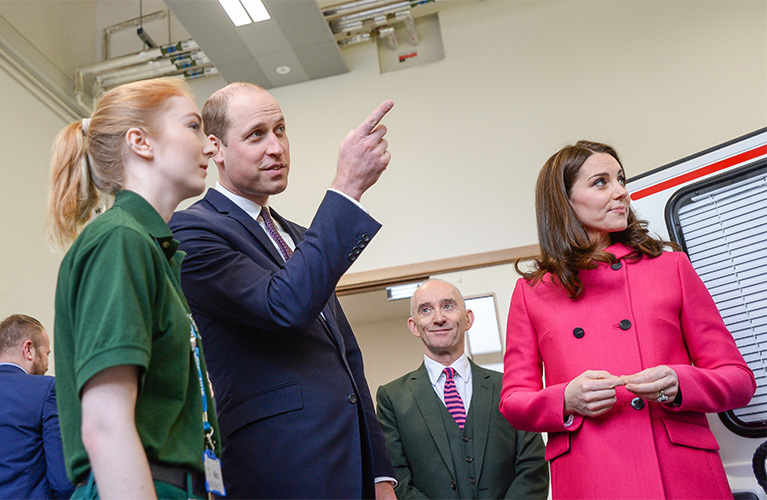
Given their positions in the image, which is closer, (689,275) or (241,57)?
(689,275)

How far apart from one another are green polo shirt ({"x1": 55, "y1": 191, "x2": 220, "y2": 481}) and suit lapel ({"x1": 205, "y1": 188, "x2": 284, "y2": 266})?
1.40 ft

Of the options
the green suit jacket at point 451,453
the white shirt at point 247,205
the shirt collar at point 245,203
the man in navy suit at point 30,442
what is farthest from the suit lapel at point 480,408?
the man in navy suit at point 30,442

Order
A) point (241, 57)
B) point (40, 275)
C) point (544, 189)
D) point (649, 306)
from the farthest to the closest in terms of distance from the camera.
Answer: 1. point (241, 57)
2. point (40, 275)
3. point (544, 189)
4. point (649, 306)

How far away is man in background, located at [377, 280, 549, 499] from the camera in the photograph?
2451 millimetres

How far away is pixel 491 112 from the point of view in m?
4.85

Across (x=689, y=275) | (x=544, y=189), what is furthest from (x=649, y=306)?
(x=544, y=189)

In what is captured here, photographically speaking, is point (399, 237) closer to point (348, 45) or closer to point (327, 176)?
point (327, 176)

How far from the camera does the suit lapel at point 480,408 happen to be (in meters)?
2.50

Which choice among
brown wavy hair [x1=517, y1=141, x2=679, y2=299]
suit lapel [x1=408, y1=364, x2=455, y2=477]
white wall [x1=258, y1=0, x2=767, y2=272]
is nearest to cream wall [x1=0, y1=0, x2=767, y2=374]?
white wall [x1=258, y1=0, x2=767, y2=272]

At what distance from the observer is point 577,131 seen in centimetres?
465

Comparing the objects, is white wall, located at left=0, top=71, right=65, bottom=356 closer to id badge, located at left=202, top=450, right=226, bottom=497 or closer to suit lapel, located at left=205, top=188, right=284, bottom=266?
suit lapel, located at left=205, top=188, right=284, bottom=266

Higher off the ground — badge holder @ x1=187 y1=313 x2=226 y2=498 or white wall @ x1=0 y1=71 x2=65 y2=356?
white wall @ x1=0 y1=71 x2=65 y2=356

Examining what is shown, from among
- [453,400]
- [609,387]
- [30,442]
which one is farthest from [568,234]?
[30,442]

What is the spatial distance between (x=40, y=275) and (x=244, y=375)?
12.5 ft
